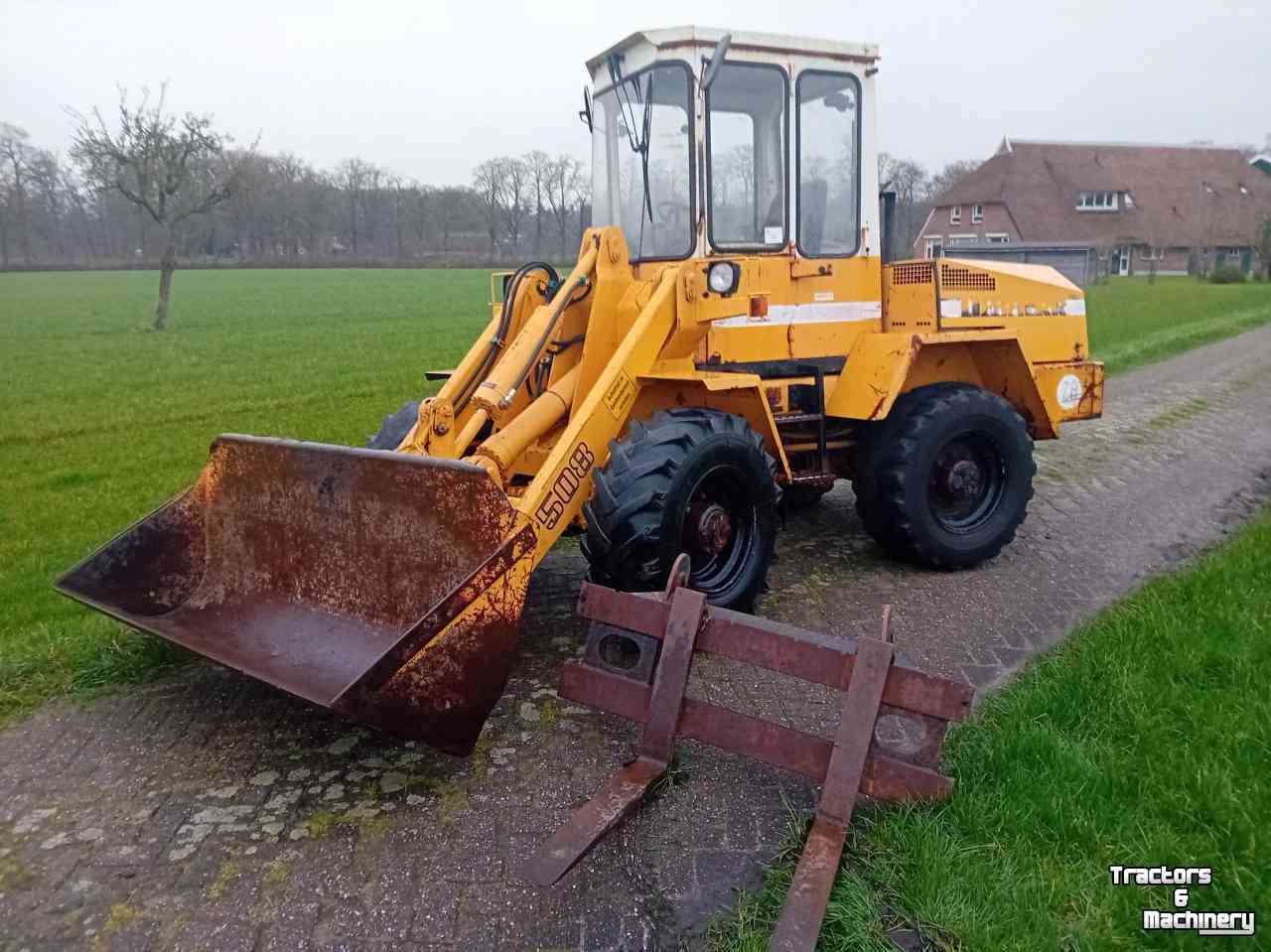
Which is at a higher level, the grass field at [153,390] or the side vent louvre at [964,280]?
the side vent louvre at [964,280]

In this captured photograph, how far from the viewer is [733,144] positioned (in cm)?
550

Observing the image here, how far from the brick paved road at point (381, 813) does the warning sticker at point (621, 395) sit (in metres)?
1.21

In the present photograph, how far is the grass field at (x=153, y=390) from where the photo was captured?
534 centimetres

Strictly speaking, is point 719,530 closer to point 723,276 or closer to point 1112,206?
point 723,276

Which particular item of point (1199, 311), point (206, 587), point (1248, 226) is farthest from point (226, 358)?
point (1248, 226)

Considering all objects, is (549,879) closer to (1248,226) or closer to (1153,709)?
(1153,709)

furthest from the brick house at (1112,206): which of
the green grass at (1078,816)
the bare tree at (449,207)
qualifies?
the green grass at (1078,816)

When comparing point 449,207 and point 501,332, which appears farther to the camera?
point 449,207

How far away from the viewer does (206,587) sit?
484 centimetres

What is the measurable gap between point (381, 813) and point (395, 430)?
2900 mm

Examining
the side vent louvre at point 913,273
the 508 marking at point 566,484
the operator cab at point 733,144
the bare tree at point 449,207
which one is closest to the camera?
the 508 marking at point 566,484

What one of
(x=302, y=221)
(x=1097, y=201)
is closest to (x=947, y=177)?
(x=1097, y=201)

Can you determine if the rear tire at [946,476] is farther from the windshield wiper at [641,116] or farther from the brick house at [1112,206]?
the brick house at [1112,206]

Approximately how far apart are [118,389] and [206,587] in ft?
38.2
